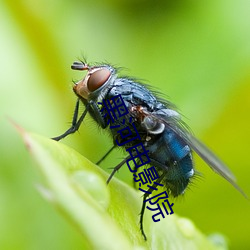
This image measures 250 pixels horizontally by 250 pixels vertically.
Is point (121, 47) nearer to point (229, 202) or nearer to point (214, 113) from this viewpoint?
point (214, 113)

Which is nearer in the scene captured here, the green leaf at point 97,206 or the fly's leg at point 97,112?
the green leaf at point 97,206

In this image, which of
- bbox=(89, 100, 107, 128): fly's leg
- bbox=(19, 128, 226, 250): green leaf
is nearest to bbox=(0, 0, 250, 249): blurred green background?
bbox=(89, 100, 107, 128): fly's leg

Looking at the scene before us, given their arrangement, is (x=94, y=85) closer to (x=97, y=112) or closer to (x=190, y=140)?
(x=97, y=112)

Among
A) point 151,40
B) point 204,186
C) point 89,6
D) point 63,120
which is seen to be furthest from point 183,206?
point 89,6

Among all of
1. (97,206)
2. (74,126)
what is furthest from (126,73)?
(97,206)

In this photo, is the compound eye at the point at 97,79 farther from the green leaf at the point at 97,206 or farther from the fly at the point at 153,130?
the green leaf at the point at 97,206

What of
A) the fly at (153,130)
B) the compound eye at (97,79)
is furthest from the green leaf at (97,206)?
the compound eye at (97,79)

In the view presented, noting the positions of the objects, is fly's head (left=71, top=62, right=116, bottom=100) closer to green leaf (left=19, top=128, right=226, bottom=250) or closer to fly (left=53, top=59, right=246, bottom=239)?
fly (left=53, top=59, right=246, bottom=239)
